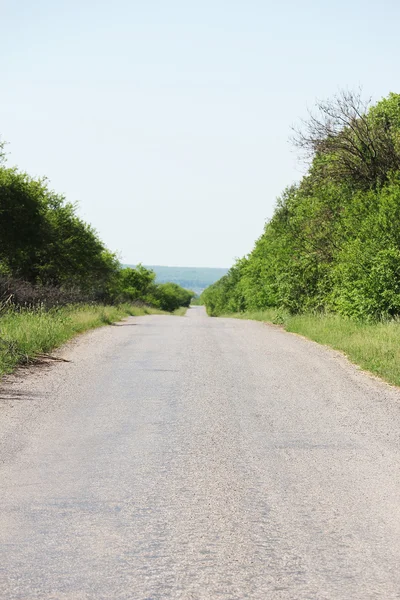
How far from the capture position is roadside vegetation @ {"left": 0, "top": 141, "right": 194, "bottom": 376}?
1877cm

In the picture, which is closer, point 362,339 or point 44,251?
point 362,339

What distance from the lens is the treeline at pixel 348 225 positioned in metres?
24.0

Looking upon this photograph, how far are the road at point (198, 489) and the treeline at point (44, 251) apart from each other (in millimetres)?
14514

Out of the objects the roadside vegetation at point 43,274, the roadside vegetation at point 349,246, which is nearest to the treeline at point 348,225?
the roadside vegetation at point 349,246

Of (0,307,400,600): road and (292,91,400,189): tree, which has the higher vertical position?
(292,91,400,189): tree

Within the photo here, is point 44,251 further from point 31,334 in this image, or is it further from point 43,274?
point 31,334

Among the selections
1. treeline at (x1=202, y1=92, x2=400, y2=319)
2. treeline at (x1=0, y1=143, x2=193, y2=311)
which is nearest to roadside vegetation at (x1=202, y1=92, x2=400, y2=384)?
treeline at (x1=202, y1=92, x2=400, y2=319)

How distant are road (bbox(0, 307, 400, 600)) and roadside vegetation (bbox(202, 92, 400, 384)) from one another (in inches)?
174

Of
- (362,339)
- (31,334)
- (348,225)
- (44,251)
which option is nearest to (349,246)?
(348,225)

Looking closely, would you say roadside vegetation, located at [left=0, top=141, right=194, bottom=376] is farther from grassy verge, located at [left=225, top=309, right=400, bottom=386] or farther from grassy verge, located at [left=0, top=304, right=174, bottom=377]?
grassy verge, located at [left=225, top=309, right=400, bottom=386]

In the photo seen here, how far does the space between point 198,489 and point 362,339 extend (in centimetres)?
1298

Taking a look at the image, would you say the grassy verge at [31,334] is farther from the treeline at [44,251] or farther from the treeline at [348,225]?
the treeline at [348,225]

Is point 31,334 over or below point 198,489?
over

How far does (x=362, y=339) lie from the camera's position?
18.9 m
